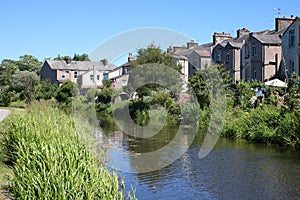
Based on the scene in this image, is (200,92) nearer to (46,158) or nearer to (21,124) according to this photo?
(21,124)

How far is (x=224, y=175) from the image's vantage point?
45.8ft

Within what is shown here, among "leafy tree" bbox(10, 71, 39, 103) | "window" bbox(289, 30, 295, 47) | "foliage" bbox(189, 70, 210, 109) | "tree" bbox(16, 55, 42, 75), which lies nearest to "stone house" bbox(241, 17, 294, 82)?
"window" bbox(289, 30, 295, 47)

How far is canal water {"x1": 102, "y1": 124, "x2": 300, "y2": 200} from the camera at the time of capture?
11.6m

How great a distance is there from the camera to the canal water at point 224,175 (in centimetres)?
1162

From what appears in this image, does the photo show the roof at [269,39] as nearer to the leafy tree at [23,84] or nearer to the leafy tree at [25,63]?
the leafy tree at [23,84]

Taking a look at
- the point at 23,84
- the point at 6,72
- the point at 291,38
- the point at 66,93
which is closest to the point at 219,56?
the point at 291,38

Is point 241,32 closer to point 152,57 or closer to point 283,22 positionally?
point 283,22

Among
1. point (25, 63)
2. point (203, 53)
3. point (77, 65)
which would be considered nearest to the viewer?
point (203, 53)

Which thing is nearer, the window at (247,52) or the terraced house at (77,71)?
the window at (247,52)

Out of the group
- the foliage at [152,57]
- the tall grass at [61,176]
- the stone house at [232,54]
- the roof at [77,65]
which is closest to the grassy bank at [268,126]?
the tall grass at [61,176]

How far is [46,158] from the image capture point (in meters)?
8.20

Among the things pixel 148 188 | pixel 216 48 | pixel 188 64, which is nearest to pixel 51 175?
pixel 148 188

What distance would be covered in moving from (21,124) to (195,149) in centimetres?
985

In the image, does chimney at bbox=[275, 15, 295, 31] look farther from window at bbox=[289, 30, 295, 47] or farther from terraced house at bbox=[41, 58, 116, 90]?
terraced house at bbox=[41, 58, 116, 90]
